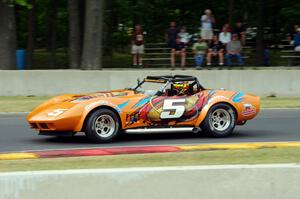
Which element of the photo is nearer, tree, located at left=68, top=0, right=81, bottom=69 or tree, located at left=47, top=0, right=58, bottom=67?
tree, located at left=68, top=0, right=81, bottom=69

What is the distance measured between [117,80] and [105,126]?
8.86 meters

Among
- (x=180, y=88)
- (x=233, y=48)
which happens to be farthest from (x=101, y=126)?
(x=233, y=48)

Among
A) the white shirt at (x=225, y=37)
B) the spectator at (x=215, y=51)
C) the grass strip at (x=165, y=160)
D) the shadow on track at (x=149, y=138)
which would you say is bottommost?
the shadow on track at (x=149, y=138)

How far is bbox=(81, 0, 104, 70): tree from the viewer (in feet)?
73.8

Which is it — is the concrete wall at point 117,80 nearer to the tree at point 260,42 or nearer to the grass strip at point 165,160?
the tree at point 260,42

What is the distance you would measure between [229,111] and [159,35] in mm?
24153

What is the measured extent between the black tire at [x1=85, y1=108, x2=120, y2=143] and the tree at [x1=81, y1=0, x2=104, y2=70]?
11459mm

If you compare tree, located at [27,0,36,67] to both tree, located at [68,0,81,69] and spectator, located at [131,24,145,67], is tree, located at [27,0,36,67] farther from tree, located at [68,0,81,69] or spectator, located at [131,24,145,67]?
spectator, located at [131,24,145,67]

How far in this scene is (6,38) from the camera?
914 inches

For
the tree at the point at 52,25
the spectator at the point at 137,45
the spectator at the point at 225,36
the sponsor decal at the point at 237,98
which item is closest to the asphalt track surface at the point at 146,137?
the sponsor decal at the point at 237,98

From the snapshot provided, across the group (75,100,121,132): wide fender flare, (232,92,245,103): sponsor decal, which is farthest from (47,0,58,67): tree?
(75,100,121,132): wide fender flare

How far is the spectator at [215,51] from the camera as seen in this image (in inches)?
900

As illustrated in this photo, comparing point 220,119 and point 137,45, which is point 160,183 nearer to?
point 220,119

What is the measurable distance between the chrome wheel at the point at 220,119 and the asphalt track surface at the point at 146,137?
256mm
